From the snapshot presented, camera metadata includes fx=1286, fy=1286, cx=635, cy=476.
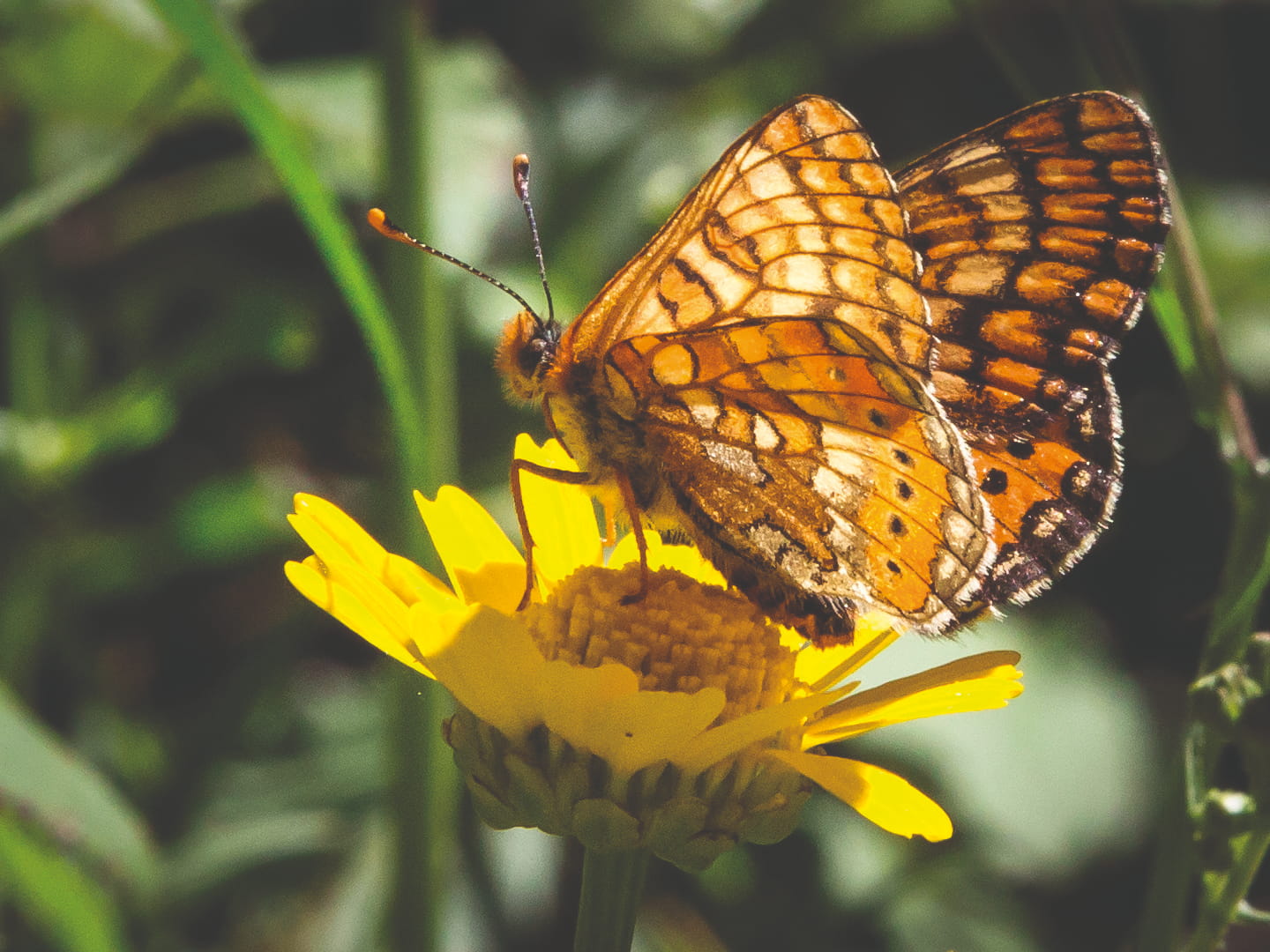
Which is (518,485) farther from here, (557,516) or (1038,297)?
(1038,297)

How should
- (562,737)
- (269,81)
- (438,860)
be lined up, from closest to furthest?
(562,737), (438,860), (269,81)

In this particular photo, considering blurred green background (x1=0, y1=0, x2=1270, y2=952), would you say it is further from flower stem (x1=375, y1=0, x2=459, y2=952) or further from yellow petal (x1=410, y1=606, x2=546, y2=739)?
yellow petal (x1=410, y1=606, x2=546, y2=739)

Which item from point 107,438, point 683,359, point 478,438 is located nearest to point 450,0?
point 478,438

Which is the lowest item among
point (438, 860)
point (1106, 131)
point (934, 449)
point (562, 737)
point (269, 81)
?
point (438, 860)

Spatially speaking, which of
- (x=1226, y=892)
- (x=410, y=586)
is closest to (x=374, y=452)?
(x=410, y=586)

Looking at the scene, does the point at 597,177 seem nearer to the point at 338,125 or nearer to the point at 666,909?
the point at 338,125

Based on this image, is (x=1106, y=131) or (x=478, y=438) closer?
(x=1106, y=131)

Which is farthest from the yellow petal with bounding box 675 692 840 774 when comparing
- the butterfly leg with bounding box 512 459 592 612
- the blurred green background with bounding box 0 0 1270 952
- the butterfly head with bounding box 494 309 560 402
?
the blurred green background with bounding box 0 0 1270 952

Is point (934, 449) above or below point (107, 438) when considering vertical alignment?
above
